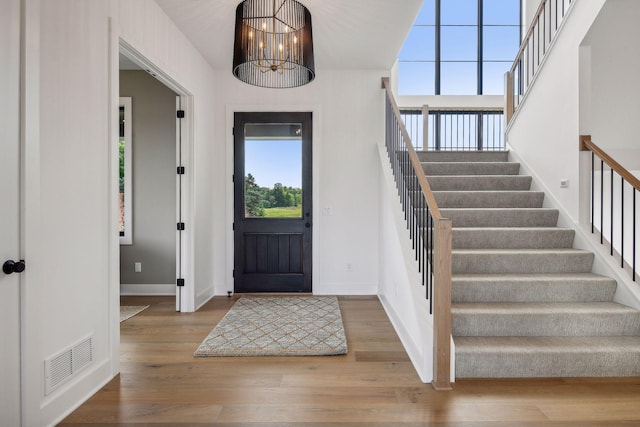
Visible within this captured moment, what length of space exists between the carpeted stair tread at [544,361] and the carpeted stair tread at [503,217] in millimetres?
1448

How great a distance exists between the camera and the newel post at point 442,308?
7.55ft

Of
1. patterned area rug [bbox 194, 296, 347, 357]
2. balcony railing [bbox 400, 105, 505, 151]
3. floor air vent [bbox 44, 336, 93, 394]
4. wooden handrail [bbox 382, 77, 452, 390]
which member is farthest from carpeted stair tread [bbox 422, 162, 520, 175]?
floor air vent [bbox 44, 336, 93, 394]

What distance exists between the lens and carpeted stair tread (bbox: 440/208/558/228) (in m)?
3.66

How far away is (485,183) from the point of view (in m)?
4.14

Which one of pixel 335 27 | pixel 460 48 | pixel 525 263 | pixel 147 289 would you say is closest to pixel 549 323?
pixel 525 263

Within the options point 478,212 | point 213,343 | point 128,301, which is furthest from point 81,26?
point 478,212

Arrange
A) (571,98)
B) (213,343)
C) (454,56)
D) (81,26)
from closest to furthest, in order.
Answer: (81,26) → (213,343) → (571,98) → (454,56)

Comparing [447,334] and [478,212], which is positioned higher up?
[478,212]

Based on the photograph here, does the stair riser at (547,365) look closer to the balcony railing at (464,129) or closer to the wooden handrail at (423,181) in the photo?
the wooden handrail at (423,181)

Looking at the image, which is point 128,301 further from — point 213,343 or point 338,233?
point 338,233

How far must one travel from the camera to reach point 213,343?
2990mm

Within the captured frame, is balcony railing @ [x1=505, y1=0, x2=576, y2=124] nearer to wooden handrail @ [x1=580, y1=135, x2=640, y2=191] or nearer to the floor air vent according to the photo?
wooden handrail @ [x1=580, y1=135, x2=640, y2=191]

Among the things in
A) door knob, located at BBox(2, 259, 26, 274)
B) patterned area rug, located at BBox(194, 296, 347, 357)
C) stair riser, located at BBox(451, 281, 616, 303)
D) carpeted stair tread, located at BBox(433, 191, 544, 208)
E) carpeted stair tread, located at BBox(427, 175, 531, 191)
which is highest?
carpeted stair tread, located at BBox(427, 175, 531, 191)

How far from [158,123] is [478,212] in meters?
3.93
